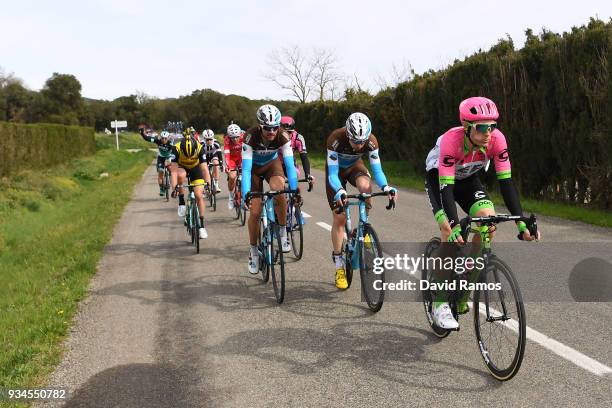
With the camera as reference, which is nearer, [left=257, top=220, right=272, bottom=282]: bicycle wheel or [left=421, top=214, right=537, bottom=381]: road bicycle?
[left=421, top=214, right=537, bottom=381]: road bicycle

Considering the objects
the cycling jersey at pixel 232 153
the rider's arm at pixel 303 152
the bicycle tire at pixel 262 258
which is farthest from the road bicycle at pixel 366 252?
the cycling jersey at pixel 232 153

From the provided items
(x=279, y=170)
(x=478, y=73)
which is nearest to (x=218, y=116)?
(x=478, y=73)

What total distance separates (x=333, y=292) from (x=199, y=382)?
2.55 m

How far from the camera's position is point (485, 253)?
397 centimetres

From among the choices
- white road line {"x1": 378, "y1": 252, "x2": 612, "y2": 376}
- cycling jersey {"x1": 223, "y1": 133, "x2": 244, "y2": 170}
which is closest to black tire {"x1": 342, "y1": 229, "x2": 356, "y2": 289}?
white road line {"x1": 378, "y1": 252, "x2": 612, "y2": 376}

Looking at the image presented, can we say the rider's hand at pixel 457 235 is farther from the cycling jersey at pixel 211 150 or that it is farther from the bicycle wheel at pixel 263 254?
the cycling jersey at pixel 211 150

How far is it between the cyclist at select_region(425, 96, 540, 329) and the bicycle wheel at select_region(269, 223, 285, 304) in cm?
187

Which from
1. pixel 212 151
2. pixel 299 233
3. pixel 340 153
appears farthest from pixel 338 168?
pixel 212 151

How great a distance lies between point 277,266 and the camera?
6176 mm

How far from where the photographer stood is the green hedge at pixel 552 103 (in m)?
11.3

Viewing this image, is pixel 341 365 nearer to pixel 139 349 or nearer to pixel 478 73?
pixel 139 349

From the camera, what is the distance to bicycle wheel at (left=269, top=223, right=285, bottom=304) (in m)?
5.92

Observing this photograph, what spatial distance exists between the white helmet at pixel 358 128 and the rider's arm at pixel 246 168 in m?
1.47

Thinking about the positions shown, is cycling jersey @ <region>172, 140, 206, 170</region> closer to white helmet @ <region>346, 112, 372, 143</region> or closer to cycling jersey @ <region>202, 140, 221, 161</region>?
cycling jersey @ <region>202, 140, 221, 161</region>
